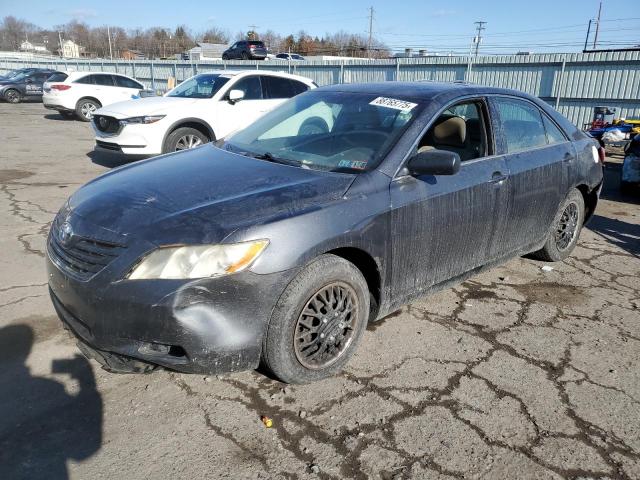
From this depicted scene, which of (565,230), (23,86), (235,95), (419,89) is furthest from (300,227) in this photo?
(23,86)

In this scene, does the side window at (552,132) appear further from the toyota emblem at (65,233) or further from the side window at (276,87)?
the side window at (276,87)

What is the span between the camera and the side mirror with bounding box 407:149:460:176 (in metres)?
3.04

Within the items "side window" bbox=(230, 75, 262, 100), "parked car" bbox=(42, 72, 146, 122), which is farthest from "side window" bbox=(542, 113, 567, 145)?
"parked car" bbox=(42, 72, 146, 122)

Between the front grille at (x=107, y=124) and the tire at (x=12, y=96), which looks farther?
the tire at (x=12, y=96)

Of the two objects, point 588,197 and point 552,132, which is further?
point 588,197

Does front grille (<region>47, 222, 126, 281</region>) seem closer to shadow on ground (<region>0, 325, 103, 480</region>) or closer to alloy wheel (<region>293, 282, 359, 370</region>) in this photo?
shadow on ground (<region>0, 325, 103, 480</region>)

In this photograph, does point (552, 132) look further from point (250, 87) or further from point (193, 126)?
point (250, 87)

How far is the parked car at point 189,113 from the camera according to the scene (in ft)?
27.5

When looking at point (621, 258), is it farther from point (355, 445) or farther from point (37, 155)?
point (37, 155)

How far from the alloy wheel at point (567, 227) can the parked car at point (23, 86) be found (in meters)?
24.7

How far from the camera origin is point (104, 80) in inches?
663

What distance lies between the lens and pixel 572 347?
11.5 feet

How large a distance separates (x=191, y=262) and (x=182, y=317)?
26 centimetres

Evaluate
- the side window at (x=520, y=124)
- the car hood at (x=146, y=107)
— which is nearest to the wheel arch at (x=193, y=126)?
the car hood at (x=146, y=107)
